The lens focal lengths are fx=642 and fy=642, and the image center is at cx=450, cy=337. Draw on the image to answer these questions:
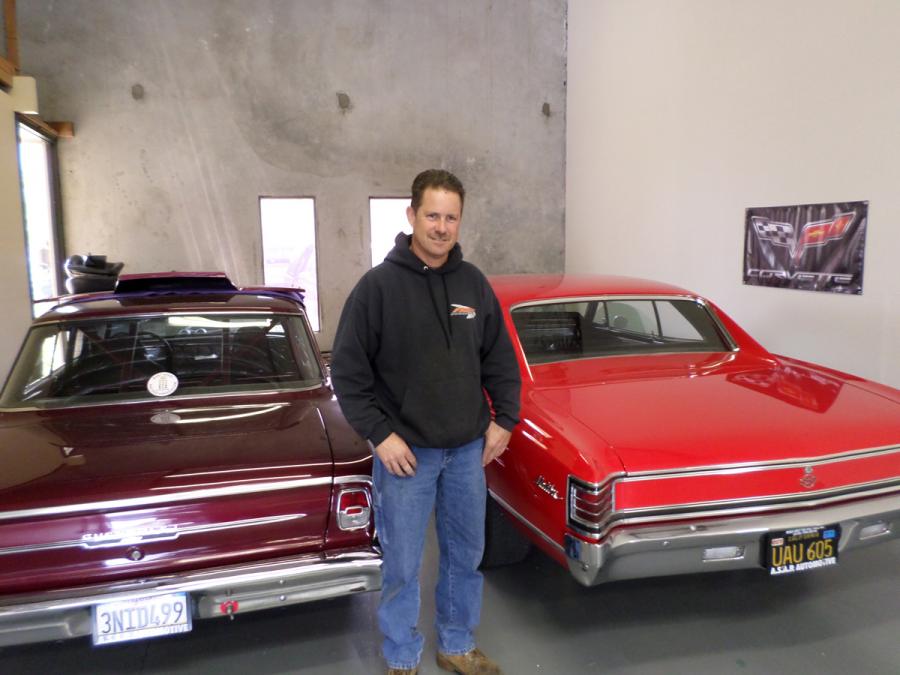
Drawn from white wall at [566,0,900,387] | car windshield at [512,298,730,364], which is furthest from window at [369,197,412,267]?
car windshield at [512,298,730,364]

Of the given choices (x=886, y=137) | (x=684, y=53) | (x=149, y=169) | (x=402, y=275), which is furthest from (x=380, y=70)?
(x=402, y=275)

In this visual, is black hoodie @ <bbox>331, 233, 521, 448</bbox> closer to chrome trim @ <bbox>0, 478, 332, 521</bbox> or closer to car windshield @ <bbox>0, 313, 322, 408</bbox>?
chrome trim @ <bbox>0, 478, 332, 521</bbox>

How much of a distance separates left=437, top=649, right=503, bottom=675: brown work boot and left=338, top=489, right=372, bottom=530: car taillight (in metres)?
0.58

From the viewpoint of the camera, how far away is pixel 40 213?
841 centimetres

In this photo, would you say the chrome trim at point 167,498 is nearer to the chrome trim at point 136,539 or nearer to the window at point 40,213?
the chrome trim at point 136,539

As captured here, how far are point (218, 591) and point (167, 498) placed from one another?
319 mm

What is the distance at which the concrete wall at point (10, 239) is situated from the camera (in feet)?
20.5

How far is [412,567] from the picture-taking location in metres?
2.03

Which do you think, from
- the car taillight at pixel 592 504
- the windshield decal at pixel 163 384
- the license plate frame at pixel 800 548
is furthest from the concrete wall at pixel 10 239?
the license plate frame at pixel 800 548

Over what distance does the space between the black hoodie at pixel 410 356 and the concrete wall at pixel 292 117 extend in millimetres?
8242

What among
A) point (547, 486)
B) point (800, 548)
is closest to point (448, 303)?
point (547, 486)

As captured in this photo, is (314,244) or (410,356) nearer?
(410,356)

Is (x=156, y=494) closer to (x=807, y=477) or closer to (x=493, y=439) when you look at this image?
(x=493, y=439)

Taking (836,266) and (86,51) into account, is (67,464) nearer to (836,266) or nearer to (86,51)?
(836,266)
